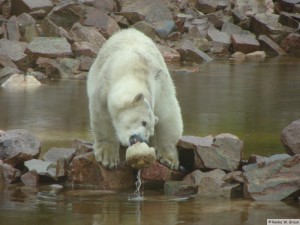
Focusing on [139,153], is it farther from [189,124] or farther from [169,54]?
[169,54]

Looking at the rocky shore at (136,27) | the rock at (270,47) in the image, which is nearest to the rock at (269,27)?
the rocky shore at (136,27)

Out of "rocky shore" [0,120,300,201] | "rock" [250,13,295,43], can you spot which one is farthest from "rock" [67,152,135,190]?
"rock" [250,13,295,43]

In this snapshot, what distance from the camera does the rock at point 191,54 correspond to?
72.7 ft

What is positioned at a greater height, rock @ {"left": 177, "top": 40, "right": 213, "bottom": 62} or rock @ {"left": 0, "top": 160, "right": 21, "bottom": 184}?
rock @ {"left": 0, "top": 160, "right": 21, "bottom": 184}

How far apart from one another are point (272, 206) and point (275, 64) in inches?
575

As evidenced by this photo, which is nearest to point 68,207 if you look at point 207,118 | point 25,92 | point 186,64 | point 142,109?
point 142,109

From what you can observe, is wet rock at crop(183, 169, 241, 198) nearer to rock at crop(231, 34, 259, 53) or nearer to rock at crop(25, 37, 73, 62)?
rock at crop(25, 37, 73, 62)

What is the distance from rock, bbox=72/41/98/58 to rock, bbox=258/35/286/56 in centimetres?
662

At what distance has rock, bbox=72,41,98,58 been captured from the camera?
2014 cm

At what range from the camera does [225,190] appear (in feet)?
23.2

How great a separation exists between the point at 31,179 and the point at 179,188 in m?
1.59

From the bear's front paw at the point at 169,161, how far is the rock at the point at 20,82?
8.52 m

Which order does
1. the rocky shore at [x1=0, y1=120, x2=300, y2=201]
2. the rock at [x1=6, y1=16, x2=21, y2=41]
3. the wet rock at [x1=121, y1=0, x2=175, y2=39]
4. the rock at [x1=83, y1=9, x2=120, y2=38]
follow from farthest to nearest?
1. the wet rock at [x1=121, y1=0, x2=175, y2=39]
2. the rock at [x1=83, y1=9, x2=120, y2=38]
3. the rock at [x1=6, y1=16, x2=21, y2=41]
4. the rocky shore at [x1=0, y1=120, x2=300, y2=201]

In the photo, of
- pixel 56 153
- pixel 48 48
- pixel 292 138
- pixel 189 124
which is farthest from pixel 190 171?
pixel 48 48
